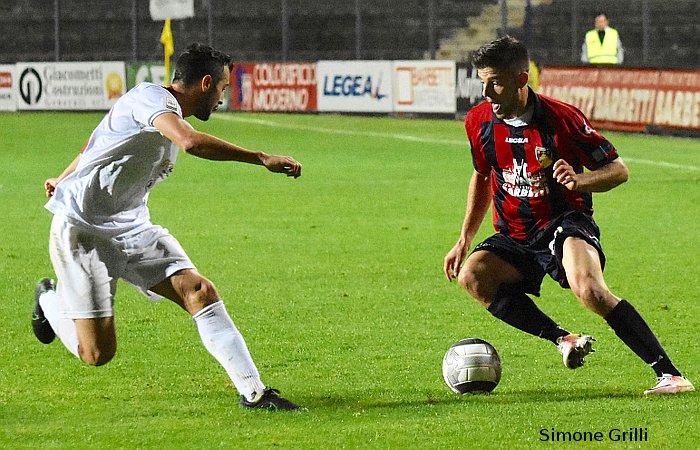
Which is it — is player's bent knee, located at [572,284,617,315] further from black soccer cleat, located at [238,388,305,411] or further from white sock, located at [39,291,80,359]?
white sock, located at [39,291,80,359]

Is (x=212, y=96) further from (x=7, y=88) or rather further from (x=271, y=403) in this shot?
(x=7, y=88)

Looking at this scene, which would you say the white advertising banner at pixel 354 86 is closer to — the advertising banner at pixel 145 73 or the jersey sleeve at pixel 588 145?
the advertising banner at pixel 145 73

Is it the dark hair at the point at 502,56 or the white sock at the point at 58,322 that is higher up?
the dark hair at the point at 502,56

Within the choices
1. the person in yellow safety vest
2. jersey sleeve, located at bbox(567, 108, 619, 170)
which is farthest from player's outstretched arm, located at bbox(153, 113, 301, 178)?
the person in yellow safety vest

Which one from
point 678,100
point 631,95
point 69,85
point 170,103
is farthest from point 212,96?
point 69,85

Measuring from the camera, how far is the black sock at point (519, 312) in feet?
21.5

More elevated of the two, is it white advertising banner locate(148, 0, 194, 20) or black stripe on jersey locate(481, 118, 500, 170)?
white advertising banner locate(148, 0, 194, 20)

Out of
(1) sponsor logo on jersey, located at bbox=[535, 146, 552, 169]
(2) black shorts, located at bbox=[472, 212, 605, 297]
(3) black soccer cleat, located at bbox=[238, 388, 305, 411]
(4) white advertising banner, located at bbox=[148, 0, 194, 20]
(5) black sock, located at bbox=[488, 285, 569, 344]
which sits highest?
(4) white advertising banner, located at bbox=[148, 0, 194, 20]

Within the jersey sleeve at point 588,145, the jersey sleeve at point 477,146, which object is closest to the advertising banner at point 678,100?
the jersey sleeve at point 477,146

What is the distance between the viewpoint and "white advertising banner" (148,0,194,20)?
24.8 metres

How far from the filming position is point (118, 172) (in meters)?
5.92

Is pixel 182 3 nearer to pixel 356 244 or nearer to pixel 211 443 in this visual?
pixel 356 244

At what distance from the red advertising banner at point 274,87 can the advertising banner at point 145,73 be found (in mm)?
1794

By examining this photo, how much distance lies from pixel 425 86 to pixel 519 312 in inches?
855
